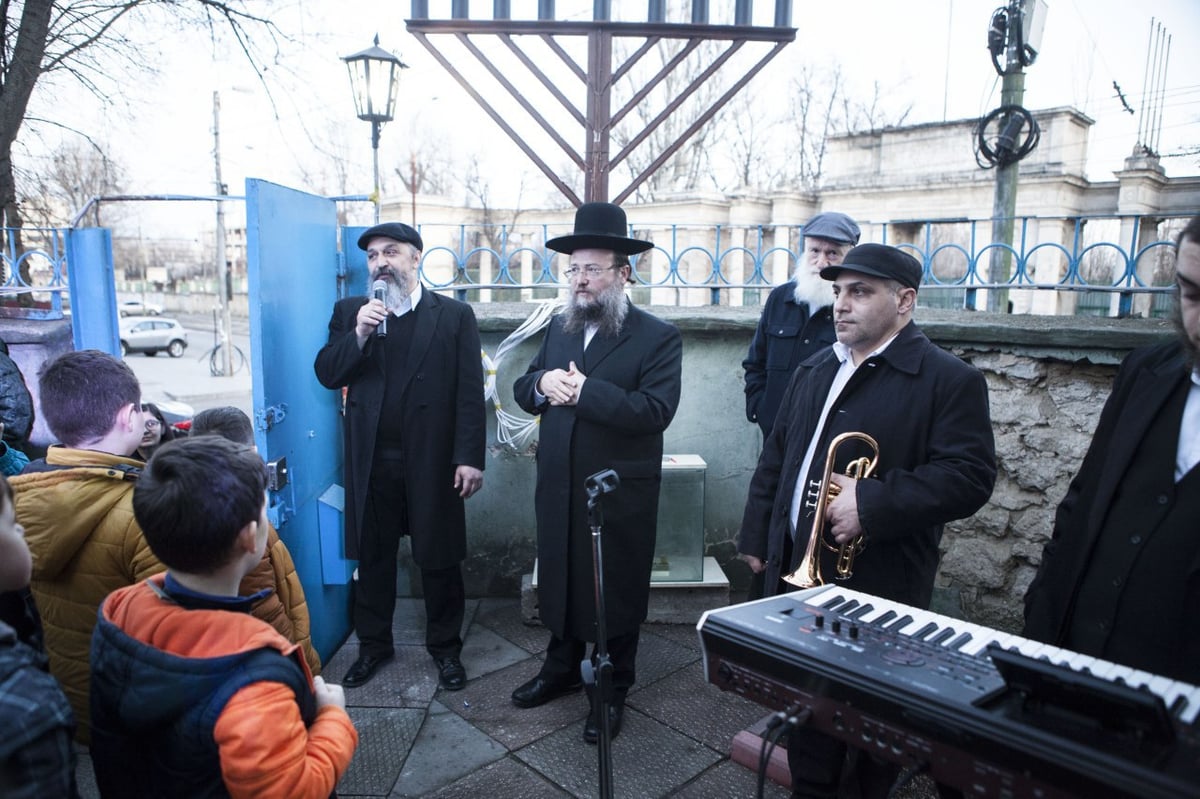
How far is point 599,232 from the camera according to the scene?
3.18m

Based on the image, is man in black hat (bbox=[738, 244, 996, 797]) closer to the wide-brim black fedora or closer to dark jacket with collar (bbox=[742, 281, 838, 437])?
the wide-brim black fedora

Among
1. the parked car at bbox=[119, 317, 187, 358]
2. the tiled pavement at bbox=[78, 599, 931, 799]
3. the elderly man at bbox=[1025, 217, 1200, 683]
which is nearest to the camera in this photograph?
the elderly man at bbox=[1025, 217, 1200, 683]

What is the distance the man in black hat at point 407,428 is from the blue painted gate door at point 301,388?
18 cm

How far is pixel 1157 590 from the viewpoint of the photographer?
5.61 feet

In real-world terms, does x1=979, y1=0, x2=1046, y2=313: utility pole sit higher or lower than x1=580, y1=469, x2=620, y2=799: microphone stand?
higher

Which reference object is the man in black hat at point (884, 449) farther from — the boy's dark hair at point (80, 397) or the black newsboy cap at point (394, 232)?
the boy's dark hair at point (80, 397)

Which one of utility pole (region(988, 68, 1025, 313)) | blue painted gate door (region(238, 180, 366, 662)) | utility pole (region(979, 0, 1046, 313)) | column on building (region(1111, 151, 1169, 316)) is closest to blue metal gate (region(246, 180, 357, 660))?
blue painted gate door (region(238, 180, 366, 662))

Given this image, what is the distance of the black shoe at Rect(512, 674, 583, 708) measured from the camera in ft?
10.8

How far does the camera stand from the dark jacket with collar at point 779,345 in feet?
11.9

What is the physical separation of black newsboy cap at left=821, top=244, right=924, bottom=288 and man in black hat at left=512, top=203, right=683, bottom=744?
1.00 meters

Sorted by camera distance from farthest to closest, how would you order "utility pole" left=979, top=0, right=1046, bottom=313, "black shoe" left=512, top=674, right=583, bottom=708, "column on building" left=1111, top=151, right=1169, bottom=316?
"utility pole" left=979, top=0, right=1046, bottom=313
"column on building" left=1111, top=151, right=1169, bottom=316
"black shoe" left=512, top=674, right=583, bottom=708

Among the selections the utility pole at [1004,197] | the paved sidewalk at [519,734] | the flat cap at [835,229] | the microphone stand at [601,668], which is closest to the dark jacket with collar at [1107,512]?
the microphone stand at [601,668]

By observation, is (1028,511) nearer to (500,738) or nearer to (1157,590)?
(1157,590)

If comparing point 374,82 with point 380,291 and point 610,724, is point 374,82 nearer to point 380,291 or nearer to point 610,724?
point 380,291
